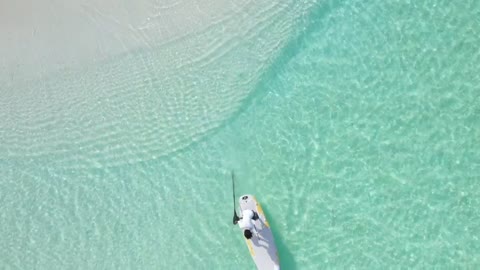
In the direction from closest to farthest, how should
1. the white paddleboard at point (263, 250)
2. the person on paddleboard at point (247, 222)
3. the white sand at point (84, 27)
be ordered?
1. the person on paddleboard at point (247, 222)
2. the white paddleboard at point (263, 250)
3. the white sand at point (84, 27)

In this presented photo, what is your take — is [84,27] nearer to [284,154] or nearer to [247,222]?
[284,154]

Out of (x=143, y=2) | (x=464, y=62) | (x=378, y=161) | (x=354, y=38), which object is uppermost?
(x=143, y=2)

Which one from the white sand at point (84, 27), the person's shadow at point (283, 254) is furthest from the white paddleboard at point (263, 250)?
the white sand at point (84, 27)

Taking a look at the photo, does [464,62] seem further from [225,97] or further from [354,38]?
[225,97]

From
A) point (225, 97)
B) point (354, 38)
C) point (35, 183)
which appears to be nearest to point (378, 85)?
point (354, 38)

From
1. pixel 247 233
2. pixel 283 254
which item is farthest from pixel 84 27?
pixel 283 254

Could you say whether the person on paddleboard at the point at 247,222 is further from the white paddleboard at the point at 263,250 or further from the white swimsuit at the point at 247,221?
the white paddleboard at the point at 263,250

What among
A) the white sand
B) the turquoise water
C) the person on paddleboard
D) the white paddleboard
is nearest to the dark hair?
the person on paddleboard

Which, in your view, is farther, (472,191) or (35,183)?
(35,183)
